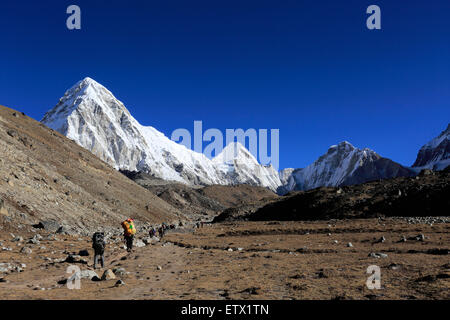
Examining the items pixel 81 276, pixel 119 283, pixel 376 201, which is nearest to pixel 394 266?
pixel 119 283

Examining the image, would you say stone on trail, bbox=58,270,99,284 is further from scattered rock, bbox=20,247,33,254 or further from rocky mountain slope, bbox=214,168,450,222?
rocky mountain slope, bbox=214,168,450,222

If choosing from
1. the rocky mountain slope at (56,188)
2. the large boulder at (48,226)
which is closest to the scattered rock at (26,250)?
the rocky mountain slope at (56,188)

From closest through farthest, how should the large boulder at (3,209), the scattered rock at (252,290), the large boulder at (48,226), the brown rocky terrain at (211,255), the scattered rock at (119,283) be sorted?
1. the scattered rock at (252,290)
2. the brown rocky terrain at (211,255)
3. the scattered rock at (119,283)
4. the large boulder at (3,209)
5. the large boulder at (48,226)

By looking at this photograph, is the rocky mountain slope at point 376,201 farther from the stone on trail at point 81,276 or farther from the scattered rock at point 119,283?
the stone on trail at point 81,276

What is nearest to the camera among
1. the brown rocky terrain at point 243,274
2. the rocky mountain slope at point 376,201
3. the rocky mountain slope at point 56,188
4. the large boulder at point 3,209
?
the brown rocky terrain at point 243,274

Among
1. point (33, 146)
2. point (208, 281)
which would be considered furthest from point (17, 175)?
point (208, 281)

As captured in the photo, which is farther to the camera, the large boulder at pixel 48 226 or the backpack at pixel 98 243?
the large boulder at pixel 48 226

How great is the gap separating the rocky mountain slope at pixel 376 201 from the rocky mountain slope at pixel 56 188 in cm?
3356

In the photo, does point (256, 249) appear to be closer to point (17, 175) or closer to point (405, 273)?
point (405, 273)

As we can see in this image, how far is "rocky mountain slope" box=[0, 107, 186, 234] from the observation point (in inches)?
1346

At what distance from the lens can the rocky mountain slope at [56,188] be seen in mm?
34188

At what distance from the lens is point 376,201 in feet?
→ 181
